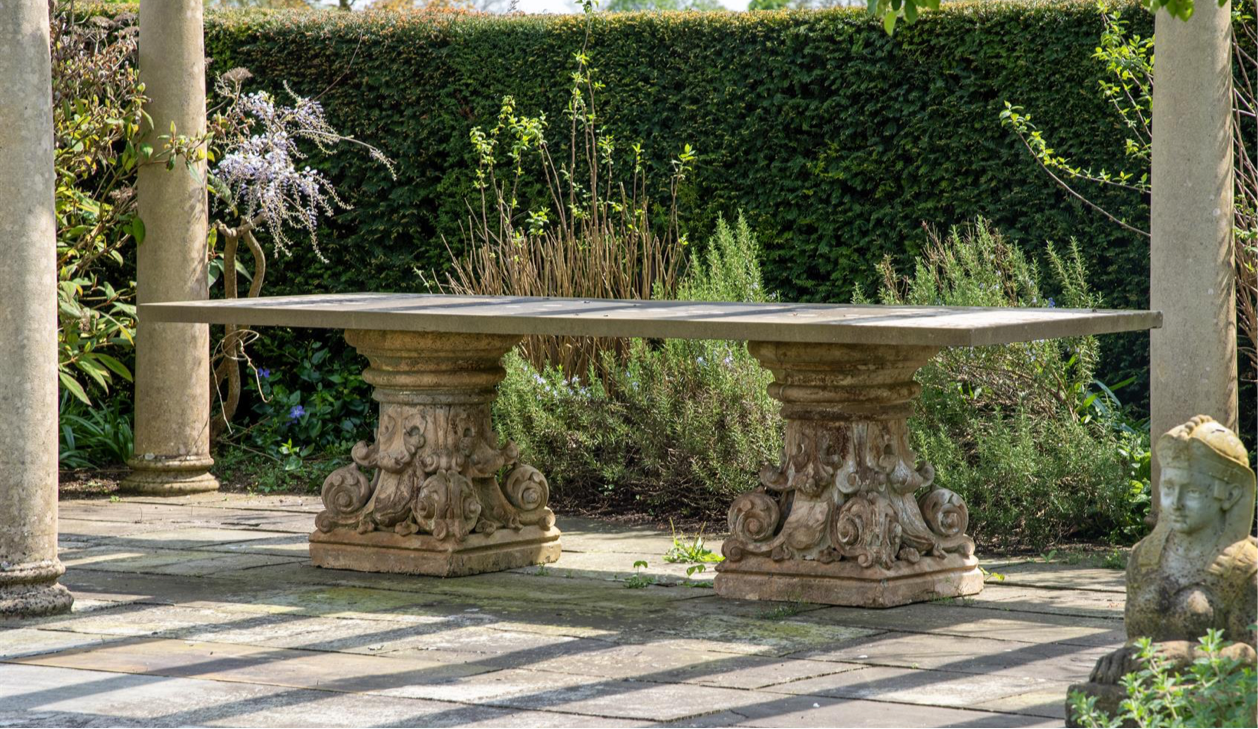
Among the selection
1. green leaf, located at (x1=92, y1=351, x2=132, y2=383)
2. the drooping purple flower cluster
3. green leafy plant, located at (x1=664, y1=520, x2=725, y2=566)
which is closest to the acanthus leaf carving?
green leafy plant, located at (x1=664, y1=520, x2=725, y2=566)

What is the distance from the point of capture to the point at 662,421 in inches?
301

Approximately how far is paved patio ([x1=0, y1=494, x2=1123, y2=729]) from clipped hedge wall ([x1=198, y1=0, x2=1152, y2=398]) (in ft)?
7.91

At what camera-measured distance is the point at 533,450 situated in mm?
7969

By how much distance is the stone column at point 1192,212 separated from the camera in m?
6.03

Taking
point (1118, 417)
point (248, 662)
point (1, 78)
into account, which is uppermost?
point (1, 78)

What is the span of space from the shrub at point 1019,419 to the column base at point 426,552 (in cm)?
184

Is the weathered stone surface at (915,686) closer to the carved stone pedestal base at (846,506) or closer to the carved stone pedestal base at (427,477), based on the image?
the carved stone pedestal base at (846,506)

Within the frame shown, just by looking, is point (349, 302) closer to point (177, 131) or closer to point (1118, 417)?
point (177, 131)

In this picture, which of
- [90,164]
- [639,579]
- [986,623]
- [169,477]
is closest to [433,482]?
[639,579]

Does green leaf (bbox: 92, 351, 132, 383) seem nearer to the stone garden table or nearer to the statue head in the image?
the stone garden table

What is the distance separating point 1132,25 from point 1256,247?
4.47 ft

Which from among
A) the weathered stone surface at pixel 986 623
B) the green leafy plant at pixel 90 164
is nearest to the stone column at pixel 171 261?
the green leafy plant at pixel 90 164

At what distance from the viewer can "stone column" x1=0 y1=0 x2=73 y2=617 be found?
16.3 ft

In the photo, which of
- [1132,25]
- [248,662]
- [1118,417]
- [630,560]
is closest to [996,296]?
[1118,417]
